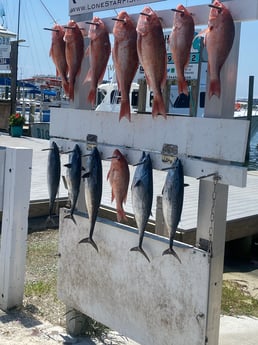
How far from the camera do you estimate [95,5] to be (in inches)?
148

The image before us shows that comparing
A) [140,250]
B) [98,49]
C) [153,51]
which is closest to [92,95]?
[98,49]

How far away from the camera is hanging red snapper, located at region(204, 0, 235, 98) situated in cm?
270

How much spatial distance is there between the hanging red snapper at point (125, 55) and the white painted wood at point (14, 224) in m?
1.55

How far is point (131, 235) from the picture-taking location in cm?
341

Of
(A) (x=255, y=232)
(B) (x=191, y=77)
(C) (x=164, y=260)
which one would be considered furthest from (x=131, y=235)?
(A) (x=255, y=232)

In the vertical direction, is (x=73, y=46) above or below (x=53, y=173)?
above

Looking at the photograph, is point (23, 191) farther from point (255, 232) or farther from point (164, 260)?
point (255, 232)

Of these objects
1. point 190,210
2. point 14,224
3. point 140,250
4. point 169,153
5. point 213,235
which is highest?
point 169,153

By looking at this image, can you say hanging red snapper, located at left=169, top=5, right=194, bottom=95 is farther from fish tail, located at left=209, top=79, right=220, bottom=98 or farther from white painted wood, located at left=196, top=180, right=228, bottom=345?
white painted wood, located at left=196, top=180, right=228, bottom=345

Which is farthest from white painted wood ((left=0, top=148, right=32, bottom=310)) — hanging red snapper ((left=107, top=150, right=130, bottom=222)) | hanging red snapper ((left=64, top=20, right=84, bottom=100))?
hanging red snapper ((left=107, top=150, right=130, bottom=222))

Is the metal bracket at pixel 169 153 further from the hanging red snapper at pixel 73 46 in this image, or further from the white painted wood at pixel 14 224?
the white painted wood at pixel 14 224

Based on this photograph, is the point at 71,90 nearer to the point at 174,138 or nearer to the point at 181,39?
the point at 174,138

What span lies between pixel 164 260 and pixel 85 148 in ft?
3.28

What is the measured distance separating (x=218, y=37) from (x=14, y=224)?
8.27 feet
